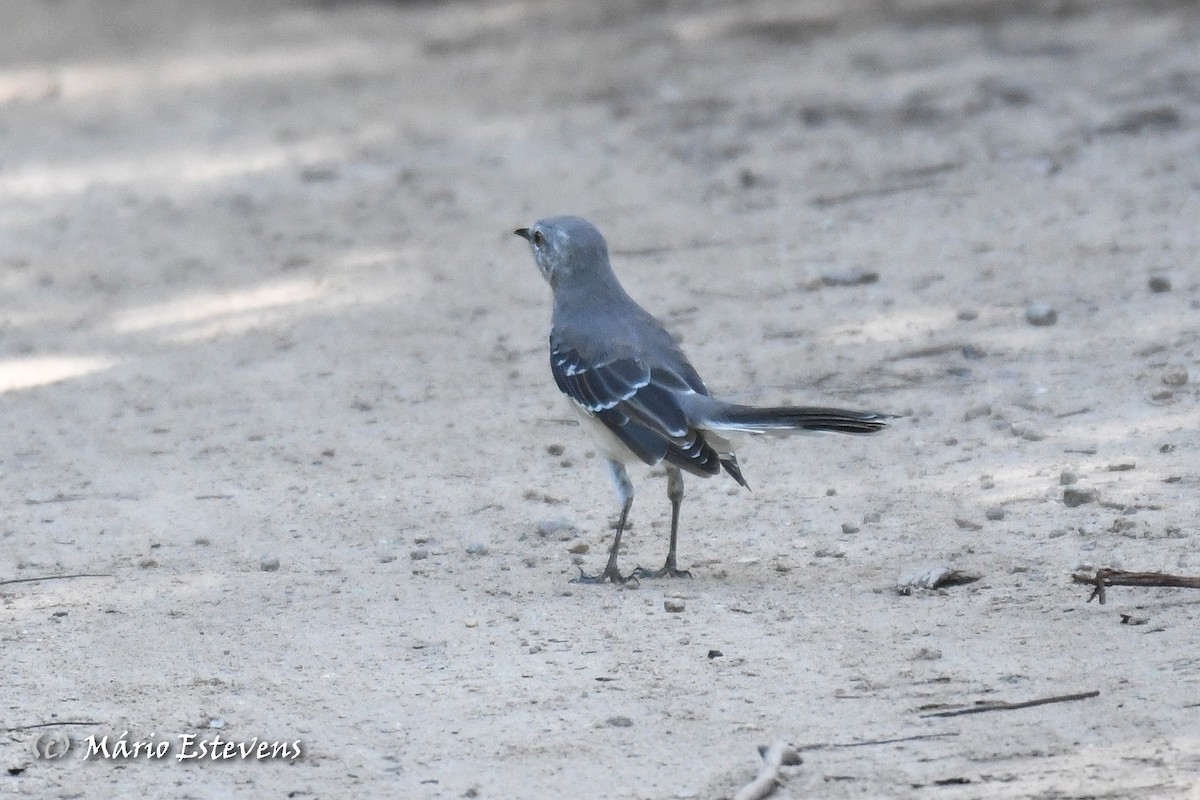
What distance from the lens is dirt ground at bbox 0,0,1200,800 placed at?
4.39 meters

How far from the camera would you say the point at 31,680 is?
15.6ft

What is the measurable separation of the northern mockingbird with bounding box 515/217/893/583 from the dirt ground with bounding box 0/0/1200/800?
1.25 ft

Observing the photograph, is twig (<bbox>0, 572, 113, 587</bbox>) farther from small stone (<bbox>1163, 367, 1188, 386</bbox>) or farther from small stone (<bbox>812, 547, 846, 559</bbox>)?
small stone (<bbox>1163, 367, 1188, 386</bbox>)

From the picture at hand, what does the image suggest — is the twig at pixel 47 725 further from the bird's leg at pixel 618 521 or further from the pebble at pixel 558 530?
the pebble at pixel 558 530

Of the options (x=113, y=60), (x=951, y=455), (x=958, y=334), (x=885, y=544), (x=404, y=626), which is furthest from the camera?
(x=113, y=60)

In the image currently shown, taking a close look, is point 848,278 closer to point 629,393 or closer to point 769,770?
point 629,393

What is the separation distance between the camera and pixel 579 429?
22.7 ft

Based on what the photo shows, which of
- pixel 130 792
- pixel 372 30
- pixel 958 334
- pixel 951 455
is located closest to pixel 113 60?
pixel 372 30

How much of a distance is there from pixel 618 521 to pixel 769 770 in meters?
2.02

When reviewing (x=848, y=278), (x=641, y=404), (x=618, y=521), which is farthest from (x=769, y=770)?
(x=848, y=278)

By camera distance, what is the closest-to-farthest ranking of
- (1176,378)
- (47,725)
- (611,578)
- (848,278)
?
(47,725), (611,578), (1176,378), (848,278)

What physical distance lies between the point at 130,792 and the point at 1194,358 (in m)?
4.49

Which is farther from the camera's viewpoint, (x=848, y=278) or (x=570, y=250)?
(x=848, y=278)

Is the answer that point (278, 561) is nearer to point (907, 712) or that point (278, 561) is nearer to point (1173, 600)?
point (907, 712)
